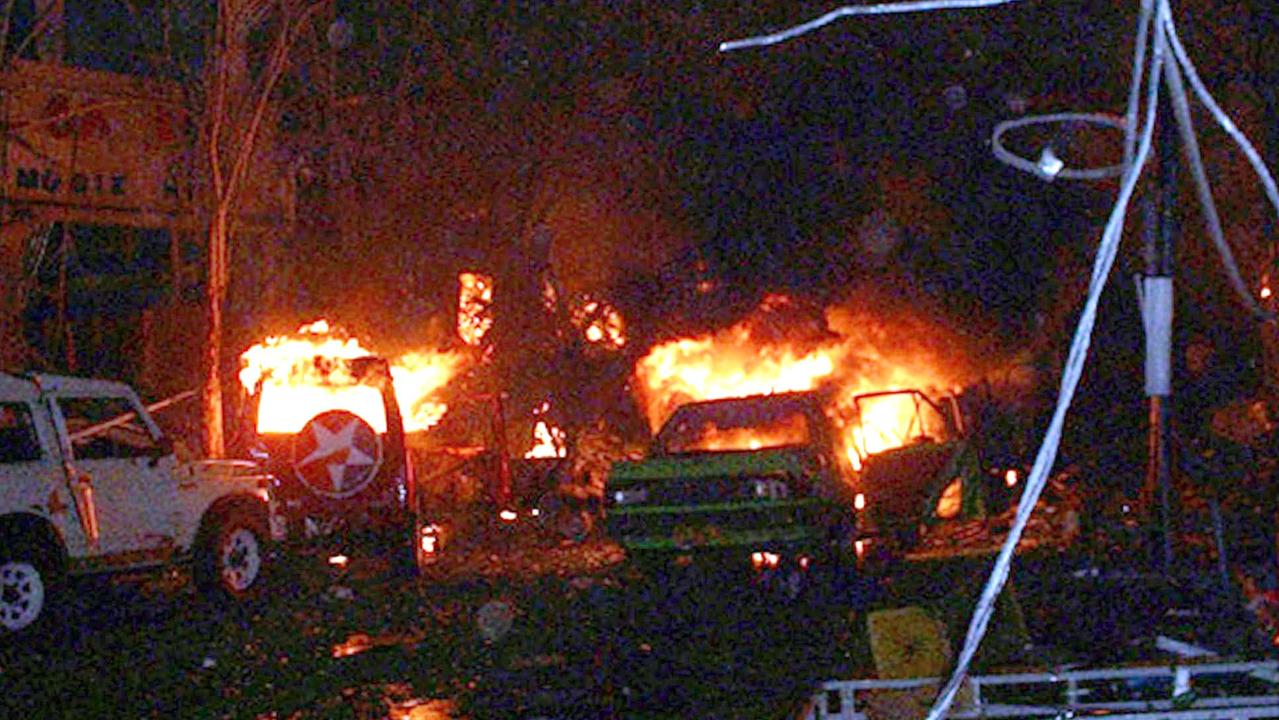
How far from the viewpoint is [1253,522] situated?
45.3ft

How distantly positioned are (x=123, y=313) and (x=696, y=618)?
1032cm

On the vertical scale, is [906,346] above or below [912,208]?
below

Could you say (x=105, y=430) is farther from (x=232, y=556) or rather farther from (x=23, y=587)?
(x=23, y=587)

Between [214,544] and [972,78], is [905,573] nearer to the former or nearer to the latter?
[214,544]

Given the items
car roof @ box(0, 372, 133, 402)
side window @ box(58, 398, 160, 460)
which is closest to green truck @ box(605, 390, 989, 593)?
side window @ box(58, 398, 160, 460)

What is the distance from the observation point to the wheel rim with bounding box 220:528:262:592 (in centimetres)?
1405

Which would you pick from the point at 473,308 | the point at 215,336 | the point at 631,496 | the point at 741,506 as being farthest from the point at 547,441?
the point at 741,506

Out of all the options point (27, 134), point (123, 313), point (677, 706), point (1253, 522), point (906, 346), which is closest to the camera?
point (677, 706)

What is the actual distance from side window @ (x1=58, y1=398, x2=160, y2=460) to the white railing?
8.88m

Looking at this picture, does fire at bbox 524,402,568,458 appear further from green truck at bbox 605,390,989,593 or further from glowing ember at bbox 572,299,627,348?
green truck at bbox 605,390,989,593

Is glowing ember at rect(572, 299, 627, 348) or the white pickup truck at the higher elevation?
glowing ember at rect(572, 299, 627, 348)

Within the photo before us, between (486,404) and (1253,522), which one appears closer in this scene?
(1253,522)

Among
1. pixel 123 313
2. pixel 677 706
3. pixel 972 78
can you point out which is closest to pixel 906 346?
pixel 972 78

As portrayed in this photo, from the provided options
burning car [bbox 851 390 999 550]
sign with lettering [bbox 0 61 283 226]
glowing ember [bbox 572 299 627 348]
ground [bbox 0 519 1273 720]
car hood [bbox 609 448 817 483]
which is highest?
sign with lettering [bbox 0 61 283 226]
